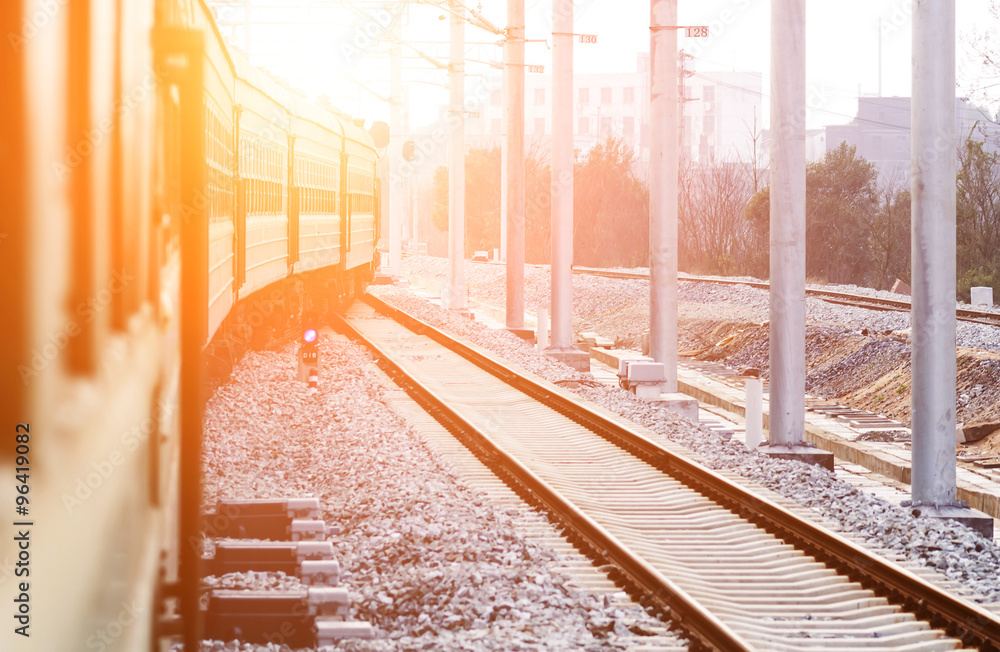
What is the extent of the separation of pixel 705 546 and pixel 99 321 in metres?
6.39

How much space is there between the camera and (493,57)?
40.8m

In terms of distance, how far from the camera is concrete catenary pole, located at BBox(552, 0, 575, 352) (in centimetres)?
1872

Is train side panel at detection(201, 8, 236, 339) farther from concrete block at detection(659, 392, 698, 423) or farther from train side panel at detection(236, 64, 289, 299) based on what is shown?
concrete block at detection(659, 392, 698, 423)

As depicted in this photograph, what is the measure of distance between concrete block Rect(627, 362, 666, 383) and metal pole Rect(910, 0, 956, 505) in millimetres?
6077

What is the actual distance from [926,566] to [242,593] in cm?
419

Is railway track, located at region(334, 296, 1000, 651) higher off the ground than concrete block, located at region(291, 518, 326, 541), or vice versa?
concrete block, located at region(291, 518, 326, 541)

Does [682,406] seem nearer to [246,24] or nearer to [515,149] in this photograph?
[515,149]

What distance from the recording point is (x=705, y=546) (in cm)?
793

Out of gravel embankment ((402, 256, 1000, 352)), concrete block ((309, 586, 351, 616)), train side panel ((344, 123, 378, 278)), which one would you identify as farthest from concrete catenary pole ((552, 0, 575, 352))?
concrete block ((309, 586, 351, 616))

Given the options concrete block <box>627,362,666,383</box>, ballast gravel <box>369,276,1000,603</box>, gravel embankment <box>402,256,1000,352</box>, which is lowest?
ballast gravel <box>369,276,1000,603</box>

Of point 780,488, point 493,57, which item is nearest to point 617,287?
point 493,57

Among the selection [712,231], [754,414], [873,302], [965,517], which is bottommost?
[965,517]

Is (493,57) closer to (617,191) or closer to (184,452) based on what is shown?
(617,191)

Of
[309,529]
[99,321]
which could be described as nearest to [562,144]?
[309,529]
